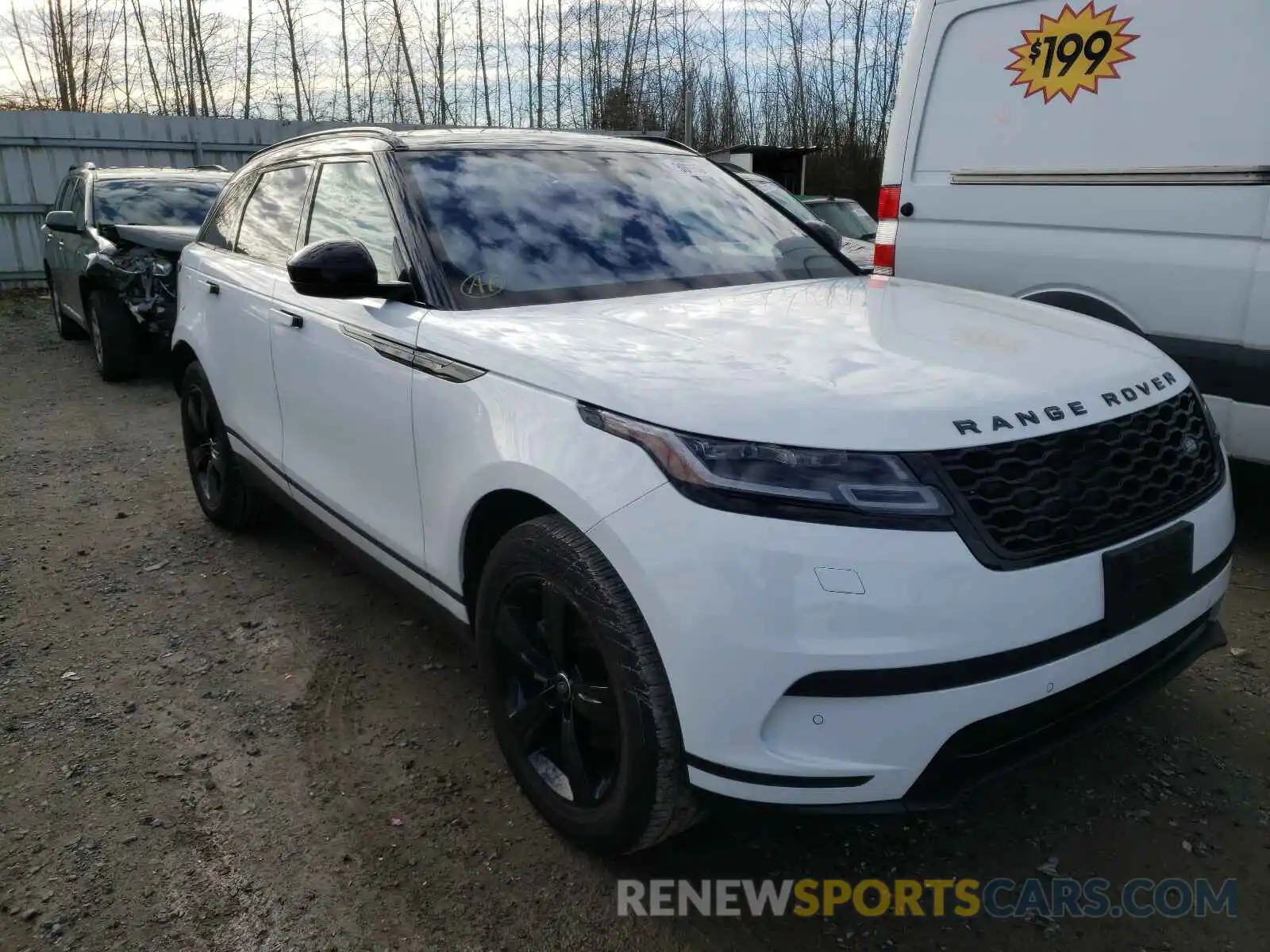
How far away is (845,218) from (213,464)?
8206 millimetres

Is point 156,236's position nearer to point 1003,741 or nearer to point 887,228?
point 887,228

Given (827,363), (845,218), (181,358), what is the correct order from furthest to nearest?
(845,218) < (181,358) < (827,363)

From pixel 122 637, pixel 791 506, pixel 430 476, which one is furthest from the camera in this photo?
pixel 122 637

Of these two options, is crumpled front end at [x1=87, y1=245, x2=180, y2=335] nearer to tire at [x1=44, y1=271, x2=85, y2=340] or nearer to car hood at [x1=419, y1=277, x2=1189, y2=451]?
tire at [x1=44, y1=271, x2=85, y2=340]

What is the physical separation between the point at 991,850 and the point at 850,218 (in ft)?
31.4

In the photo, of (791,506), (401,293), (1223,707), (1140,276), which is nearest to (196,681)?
(401,293)

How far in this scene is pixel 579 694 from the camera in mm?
2182

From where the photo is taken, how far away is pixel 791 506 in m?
1.78

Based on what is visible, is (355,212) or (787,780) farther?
(355,212)

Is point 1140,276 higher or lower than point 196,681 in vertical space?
higher

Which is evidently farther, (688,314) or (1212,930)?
(688,314)

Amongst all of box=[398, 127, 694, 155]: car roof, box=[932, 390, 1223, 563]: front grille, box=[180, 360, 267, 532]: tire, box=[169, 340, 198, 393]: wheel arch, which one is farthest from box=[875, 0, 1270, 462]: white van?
box=[169, 340, 198, 393]: wheel arch

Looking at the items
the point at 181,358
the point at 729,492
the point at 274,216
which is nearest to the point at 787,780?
the point at 729,492

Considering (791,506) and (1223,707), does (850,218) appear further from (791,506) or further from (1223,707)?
(791,506)
